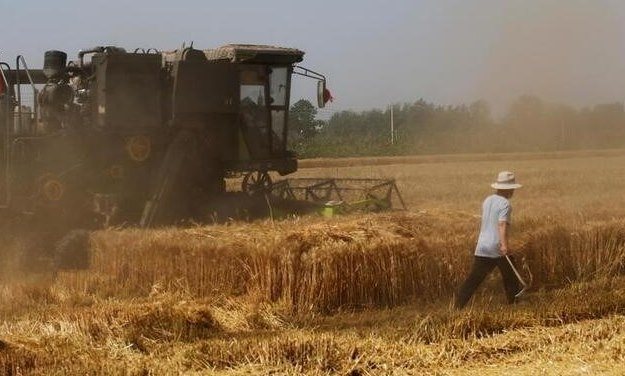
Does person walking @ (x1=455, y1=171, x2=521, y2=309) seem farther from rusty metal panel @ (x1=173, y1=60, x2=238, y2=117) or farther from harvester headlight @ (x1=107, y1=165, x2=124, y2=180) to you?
harvester headlight @ (x1=107, y1=165, x2=124, y2=180)

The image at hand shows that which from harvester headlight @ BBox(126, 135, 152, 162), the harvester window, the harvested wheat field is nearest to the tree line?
the harvester window

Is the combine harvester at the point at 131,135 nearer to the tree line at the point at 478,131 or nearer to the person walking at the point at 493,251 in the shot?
the tree line at the point at 478,131

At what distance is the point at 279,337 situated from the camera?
6598 millimetres

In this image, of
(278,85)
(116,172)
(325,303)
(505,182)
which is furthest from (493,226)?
(116,172)

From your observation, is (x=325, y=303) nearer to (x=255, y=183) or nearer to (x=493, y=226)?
(x=493, y=226)

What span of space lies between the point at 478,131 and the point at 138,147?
1973 centimetres

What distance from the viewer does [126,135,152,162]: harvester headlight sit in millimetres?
11758

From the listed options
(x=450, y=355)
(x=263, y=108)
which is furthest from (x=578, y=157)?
(x=450, y=355)

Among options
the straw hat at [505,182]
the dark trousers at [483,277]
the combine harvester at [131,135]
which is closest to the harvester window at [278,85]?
the combine harvester at [131,135]

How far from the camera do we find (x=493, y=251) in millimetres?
8297

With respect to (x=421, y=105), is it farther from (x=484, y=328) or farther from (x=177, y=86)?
(x=484, y=328)

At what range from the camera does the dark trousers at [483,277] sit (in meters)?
8.26

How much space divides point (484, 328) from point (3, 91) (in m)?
7.73

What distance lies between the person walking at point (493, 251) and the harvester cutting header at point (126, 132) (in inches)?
172
